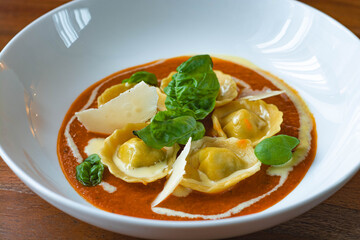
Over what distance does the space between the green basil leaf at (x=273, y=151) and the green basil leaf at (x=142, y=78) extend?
1016 millimetres

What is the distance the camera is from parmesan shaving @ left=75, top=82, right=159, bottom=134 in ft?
8.89

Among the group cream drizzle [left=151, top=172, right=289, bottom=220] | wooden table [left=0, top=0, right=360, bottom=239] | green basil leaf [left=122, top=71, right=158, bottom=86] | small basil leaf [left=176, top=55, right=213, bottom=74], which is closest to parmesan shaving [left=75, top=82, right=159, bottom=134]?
small basil leaf [left=176, top=55, right=213, bottom=74]

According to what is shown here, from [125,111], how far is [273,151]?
89cm

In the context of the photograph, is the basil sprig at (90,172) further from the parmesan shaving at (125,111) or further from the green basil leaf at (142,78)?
the green basil leaf at (142,78)

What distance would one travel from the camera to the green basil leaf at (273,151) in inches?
96.1

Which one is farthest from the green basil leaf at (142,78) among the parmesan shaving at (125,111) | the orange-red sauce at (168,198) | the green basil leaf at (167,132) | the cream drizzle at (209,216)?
the cream drizzle at (209,216)

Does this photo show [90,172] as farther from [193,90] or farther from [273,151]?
[273,151]

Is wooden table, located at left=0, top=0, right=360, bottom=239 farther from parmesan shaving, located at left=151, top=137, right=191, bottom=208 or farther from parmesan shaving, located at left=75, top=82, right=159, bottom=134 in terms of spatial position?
parmesan shaving, located at left=75, top=82, right=159, bottom=134

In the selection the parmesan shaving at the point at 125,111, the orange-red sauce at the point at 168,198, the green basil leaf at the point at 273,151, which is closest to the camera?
the orange-red sauce at the point at 168,198

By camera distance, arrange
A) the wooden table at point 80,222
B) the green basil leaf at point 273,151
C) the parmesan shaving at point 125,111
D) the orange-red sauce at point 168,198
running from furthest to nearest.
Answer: the parmesan shaving at point 125,111 → the green basil leaf at point 273,151 → the orange-red sauce at point 168,198 → the wooden table at point 80,222

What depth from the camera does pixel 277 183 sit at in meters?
2.43

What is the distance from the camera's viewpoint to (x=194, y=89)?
2.72m

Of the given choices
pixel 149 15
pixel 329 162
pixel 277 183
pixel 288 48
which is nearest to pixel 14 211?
pixel 277 183

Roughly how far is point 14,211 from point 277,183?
134 cm
